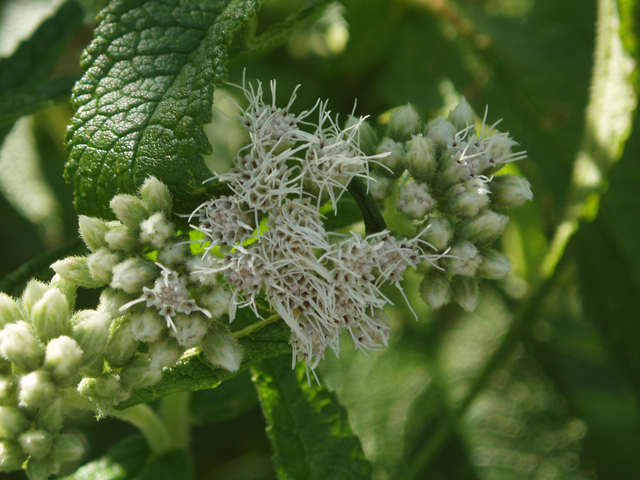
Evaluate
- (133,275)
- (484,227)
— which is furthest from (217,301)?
(484,227)

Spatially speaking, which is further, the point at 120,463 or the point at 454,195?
the point at 120,463

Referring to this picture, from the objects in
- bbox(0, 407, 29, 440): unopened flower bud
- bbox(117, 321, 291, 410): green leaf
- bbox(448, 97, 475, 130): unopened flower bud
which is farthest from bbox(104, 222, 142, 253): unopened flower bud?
bbox(448, 97, 475, 130): unopened flower bud

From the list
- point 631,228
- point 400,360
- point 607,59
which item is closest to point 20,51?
point 400,360

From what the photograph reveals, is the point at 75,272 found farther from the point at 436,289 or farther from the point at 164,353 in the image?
the point at 436,289

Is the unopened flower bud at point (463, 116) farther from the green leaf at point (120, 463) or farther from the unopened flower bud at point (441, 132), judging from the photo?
the green leaf at point (120, 463)

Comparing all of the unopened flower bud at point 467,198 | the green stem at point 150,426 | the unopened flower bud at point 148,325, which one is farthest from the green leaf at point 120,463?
the unopened flower bud at point 467,198

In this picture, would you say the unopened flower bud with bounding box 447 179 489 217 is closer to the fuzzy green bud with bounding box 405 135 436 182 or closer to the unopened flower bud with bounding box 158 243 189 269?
the fuzzy green bud with bounding box 405 135 436 182

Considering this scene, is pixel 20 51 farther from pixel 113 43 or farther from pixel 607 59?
pixel 607 59
